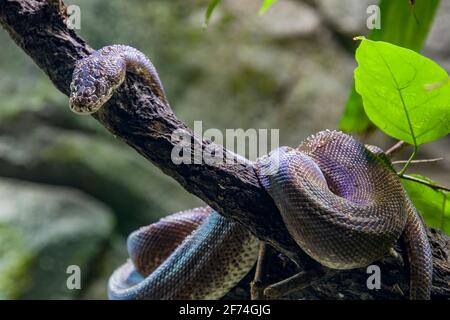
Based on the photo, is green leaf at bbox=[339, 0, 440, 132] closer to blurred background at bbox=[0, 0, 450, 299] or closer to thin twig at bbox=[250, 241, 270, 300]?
thin twig at bbox=[250, 241, 270, 300]

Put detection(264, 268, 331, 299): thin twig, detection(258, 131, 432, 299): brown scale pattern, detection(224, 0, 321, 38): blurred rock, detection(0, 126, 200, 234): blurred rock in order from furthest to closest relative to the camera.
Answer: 1. detection(224, 0, 321, 38): blurred rock
2. detection(0, 126, 200, 234): blurred rock
3. detection(264, 268, 331, 299): thin twig
4. detection(258, 131, 432, 299): brown scale pattern

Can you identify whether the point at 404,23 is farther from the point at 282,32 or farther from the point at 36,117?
the point at 36,117

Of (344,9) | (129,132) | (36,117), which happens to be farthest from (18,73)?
(129,132)

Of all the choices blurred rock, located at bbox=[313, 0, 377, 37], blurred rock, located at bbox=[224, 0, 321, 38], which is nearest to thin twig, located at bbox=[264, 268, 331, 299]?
blurred rock, located at bbox=[224, 0, 321, 38]

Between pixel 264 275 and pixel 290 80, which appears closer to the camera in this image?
pixel 264 275

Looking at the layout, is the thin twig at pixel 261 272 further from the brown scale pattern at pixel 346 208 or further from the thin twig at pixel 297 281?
the brown scale pattern at pixel 346 208

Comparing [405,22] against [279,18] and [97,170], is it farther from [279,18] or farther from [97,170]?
[97,170]
